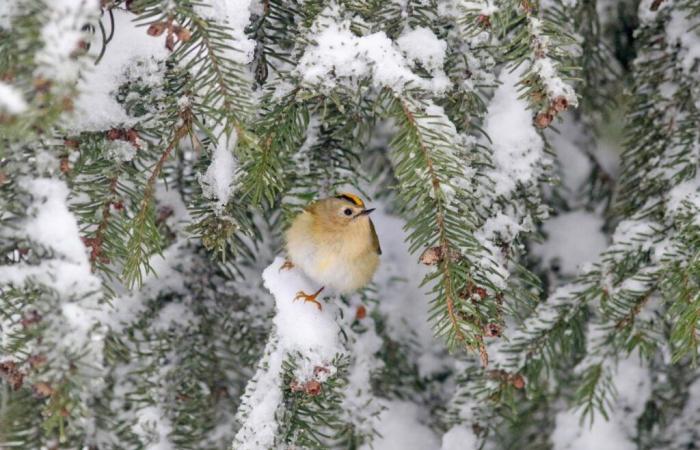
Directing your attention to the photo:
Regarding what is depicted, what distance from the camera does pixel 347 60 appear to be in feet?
4.57

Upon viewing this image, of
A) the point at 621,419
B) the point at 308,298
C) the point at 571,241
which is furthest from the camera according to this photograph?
the point at 571,241

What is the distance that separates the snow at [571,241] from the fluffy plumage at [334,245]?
671 millimetres

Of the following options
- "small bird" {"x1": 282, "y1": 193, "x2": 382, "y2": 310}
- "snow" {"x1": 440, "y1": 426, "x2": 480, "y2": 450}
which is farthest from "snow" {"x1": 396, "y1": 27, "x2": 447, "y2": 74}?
"snow" {"x1": 440, "y1": 426, "x2": 480, "y2": 450}

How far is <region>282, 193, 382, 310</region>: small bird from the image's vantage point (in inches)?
84.4

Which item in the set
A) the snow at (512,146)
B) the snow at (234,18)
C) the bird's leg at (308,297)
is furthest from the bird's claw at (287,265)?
the snow at (234,18)

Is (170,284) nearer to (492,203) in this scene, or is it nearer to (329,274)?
(329,274)

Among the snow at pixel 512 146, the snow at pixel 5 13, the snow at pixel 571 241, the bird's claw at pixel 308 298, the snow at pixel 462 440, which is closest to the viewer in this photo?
the snow at pixel 5 13

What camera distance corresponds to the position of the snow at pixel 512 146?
69.8 inches

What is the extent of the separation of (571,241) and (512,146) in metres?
Answer: 0.92

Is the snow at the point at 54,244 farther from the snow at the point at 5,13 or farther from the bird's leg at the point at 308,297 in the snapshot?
the bird's leg at the point at 308,297

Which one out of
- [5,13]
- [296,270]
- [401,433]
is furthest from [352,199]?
[5,13]

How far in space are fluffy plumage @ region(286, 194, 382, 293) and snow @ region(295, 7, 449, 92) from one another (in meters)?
0.67

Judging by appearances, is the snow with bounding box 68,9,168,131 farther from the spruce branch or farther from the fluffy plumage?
the fluffy plumage

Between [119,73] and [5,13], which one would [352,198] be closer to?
[119,73]
